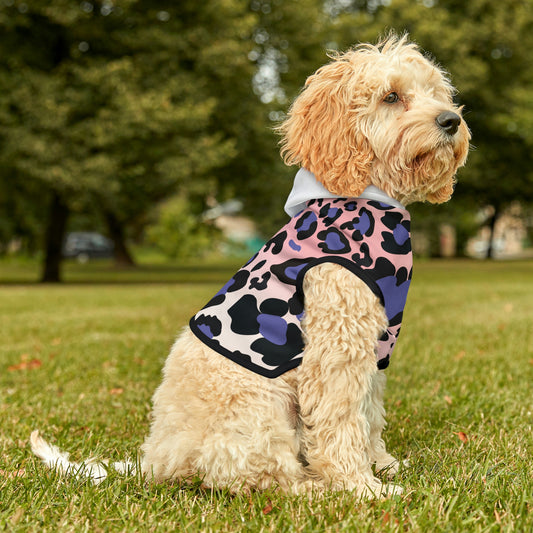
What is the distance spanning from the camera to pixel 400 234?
307 centimetres

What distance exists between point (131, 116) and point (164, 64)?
9.61ft

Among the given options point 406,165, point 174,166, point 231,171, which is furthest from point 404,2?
point 406,165

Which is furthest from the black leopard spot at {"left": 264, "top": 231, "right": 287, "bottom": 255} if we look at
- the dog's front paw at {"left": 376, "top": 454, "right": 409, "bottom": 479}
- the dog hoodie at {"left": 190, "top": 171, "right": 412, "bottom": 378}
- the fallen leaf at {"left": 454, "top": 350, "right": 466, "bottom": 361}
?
the fallen leaf at {"left": 454, "top": 350, "right": 466, "bottom": 361}

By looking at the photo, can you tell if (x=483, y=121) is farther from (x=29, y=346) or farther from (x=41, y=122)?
(x=29, y=346)

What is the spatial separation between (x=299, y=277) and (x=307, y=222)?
0.31 meters

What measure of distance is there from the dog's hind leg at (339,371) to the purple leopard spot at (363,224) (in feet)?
0.78

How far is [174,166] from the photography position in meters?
18.0

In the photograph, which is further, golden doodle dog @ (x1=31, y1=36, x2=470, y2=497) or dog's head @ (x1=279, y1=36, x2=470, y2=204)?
dog's head @ (x1=279, y1=36, x2=470, y2=204)

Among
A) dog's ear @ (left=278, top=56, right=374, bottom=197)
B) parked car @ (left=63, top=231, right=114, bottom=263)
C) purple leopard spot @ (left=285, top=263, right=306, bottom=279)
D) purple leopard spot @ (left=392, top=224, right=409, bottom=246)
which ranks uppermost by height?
dog's ear @ (left=278, top=56, right=374, bottom=197)

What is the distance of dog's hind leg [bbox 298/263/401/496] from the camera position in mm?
2910

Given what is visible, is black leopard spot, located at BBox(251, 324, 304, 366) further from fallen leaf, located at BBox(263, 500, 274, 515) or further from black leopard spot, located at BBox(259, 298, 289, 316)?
fallen leaf, located at BBox(263, 500, 274, 515)

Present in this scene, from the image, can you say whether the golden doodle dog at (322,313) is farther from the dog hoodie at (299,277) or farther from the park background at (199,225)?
the park background at (199,225)

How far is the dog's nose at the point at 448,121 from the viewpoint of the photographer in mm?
2982

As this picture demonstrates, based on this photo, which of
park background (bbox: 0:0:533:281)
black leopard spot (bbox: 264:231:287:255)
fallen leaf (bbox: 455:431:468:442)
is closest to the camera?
black leopard spot (bbox: 264:231:287:255)
